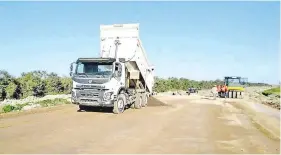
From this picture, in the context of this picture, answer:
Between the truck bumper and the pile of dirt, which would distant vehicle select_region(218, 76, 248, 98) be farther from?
the truck bumper

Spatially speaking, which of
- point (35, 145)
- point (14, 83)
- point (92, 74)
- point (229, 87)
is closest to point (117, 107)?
point (92, 74)

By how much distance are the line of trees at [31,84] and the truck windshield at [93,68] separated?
80.2 feet

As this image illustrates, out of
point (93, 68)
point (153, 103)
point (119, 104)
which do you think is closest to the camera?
point (93, 68)

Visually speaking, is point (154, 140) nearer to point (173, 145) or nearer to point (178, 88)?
point (173, 145)

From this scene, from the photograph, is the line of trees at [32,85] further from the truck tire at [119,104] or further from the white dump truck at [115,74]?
the truck tire at [119,104]

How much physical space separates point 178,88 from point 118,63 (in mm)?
53908

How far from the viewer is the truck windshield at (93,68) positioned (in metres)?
17.7

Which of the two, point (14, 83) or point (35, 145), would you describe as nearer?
point (35, 145)

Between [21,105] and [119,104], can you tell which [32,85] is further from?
[119,104]

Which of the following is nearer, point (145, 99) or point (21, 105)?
point (21, 105)

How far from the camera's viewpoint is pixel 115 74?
17438 millimetres

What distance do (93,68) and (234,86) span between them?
25.3 m

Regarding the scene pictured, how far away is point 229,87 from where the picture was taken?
128 feet

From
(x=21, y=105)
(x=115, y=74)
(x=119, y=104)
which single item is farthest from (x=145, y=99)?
(x=21, y=105)
